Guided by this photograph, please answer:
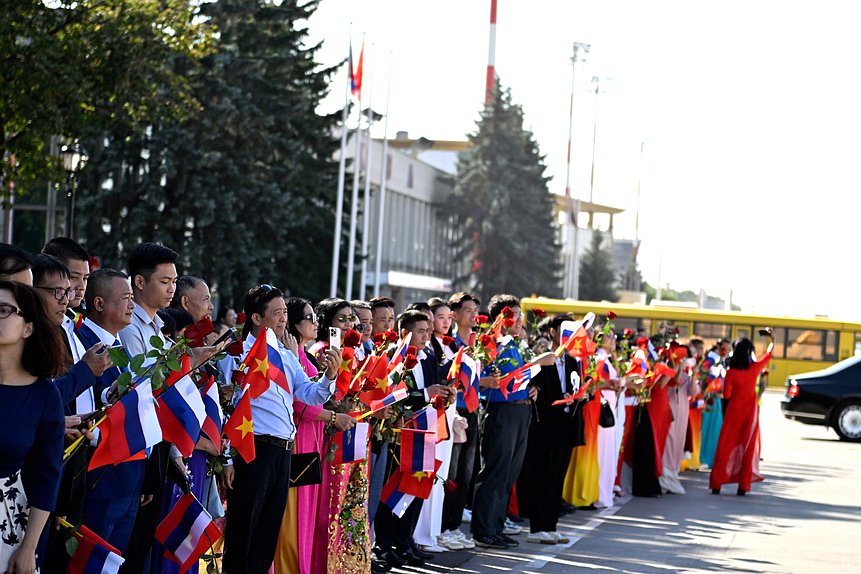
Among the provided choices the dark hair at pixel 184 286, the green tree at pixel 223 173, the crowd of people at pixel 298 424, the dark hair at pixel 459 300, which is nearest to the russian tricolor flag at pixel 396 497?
the crowd of people at pixel 298 424

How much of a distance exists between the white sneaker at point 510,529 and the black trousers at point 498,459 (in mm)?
795

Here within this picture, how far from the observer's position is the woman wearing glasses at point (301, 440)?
320 inches

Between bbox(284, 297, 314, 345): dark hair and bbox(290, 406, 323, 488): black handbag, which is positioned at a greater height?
bbox(284, 297, 314, 345): dark hair

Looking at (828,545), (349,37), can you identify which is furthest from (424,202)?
(828,545)

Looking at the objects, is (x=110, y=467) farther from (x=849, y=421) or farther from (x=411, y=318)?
(x=849, y=421)

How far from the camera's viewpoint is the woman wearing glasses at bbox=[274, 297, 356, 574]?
26.7 ft

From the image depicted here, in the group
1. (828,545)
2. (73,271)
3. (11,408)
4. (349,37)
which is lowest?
(828,545)

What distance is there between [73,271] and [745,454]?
37.6 ft

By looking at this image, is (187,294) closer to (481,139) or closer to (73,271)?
(73,271)

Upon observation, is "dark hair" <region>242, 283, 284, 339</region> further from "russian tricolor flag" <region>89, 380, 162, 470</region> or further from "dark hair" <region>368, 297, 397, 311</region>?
"dark hair" <region>368, 297, 397, 311</region>

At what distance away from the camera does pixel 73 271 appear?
6.78 metres

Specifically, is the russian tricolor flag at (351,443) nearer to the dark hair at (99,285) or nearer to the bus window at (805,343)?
the dark hair at (99,285)

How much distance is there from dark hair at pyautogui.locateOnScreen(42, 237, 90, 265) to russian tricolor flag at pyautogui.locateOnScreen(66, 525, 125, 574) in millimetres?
1530

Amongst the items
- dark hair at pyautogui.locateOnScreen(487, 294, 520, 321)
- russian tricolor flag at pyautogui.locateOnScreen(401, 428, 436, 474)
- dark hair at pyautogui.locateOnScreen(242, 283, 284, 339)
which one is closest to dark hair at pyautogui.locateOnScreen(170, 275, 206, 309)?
dark hair at pyautogui.locateOnScreen(242, 283, 284, 339)
